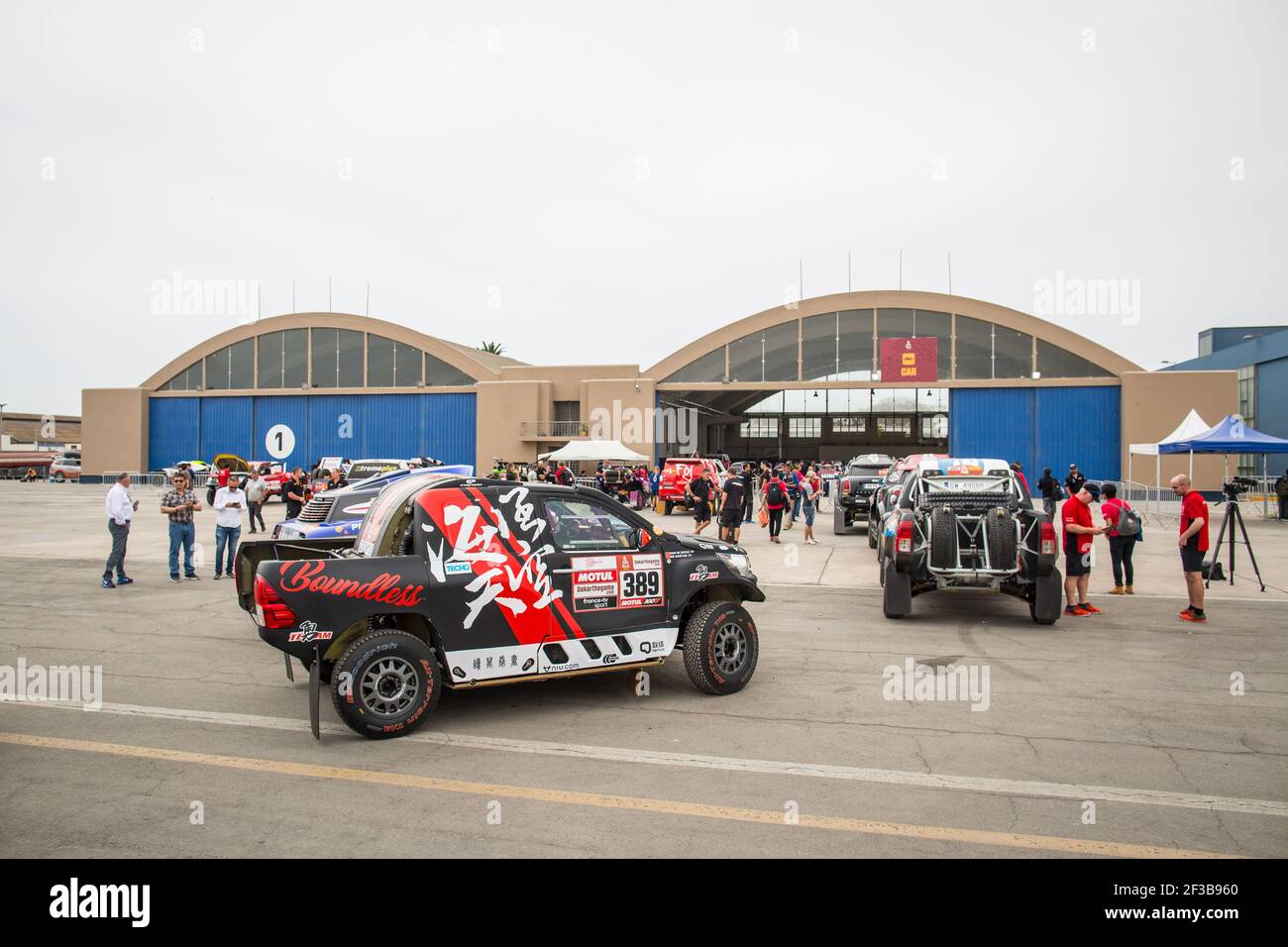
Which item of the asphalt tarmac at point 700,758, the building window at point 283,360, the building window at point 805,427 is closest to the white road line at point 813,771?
the asphalt tarmac at point 700,758

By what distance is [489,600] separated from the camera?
20.8 feet

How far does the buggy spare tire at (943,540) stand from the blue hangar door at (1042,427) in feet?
102

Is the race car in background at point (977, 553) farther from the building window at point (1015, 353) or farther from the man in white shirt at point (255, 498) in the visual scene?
the building window at point (1015, 353)

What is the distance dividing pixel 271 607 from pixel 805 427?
212ft

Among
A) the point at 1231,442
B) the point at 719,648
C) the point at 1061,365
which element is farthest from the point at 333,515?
the point at 1061,365

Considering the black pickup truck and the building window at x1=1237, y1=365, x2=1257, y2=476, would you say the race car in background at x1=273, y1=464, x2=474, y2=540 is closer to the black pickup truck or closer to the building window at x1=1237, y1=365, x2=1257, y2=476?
the black pickup truck

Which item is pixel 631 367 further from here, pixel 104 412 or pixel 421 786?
pixel 421 786

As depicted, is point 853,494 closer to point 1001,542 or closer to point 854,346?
point 1001,542

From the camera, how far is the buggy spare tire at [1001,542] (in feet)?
33.5

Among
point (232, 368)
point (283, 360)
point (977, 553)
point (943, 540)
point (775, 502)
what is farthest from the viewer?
point (232, 368)

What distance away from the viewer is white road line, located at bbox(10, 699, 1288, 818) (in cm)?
498

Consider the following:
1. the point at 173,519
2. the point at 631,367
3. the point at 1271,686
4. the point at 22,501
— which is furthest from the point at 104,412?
the point at 1271,686

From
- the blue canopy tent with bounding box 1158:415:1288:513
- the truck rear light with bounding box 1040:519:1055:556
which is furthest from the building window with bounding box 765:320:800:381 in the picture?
the truck rear light with bounding box 1040:519:1055:556
